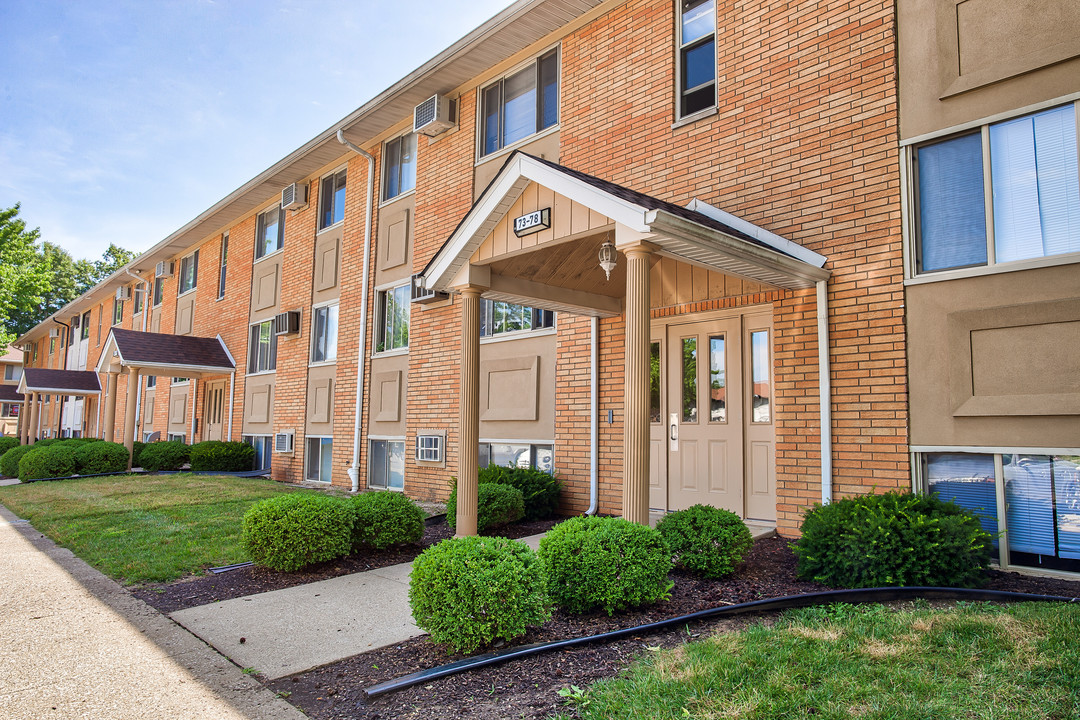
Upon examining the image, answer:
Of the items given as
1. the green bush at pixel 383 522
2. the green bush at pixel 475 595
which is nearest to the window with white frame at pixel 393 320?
the green bush at pixel 383 522

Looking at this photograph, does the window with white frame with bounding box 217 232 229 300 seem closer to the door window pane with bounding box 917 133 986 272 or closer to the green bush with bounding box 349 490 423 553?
the green bush with bounding box 349 490 423 553

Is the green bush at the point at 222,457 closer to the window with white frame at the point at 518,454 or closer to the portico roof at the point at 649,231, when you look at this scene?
the window with white frame at the point at 518,454

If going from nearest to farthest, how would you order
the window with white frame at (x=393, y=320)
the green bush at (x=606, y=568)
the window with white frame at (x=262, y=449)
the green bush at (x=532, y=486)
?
1. the green bush at (x=606, y=568)
2. the green bush at (x=532, y=486)
3. the window with white frame at (x=393, y=320)
4. the window with white frame at (x=262, y=449)

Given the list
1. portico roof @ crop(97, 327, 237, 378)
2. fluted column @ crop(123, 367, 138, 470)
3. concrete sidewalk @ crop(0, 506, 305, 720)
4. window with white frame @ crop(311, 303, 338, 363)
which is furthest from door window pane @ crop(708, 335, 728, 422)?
fluted column @ crop(123, 367, 138, 470)

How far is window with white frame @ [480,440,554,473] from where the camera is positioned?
9797 mm

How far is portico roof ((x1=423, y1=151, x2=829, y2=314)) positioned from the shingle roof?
13.8 metres

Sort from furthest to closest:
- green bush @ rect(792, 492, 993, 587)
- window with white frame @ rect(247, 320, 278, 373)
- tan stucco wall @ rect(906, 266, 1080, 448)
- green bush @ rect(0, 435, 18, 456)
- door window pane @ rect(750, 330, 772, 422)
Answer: green bush @ rect(0, 435, 18, 456) < window with white frame @ rect(247, 320, 278, 373) < door window pane @ rect(750, 330, 772, 422) < tan stucco wall @ rect(906, 266, 1080, 448) < green bush @ rect(792, 492, 993, 587)

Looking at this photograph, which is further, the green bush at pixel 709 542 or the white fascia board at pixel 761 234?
the white fascia board at pixel 761 234

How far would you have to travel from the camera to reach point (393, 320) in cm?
1316

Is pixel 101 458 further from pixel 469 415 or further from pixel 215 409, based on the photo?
pixel 469 415

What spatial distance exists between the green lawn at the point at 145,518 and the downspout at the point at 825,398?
5.90m

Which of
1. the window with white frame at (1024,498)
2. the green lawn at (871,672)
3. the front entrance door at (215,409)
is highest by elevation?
the front entrance door at (215,409)

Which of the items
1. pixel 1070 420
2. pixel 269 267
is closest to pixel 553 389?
pixel 1070 420

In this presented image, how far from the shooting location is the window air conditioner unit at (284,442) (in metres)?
15.6
